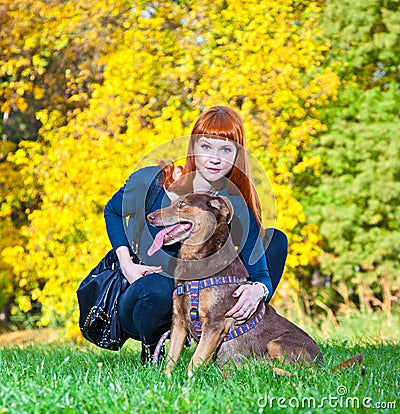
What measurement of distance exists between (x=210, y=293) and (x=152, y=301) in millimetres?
505

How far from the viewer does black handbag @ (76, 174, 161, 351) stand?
343cm

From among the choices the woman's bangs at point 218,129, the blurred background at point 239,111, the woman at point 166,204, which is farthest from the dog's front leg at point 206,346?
the blurred background at point 239,111

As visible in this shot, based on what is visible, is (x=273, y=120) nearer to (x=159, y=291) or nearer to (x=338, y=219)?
(x=338, y=219)

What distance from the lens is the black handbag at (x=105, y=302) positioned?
343cm

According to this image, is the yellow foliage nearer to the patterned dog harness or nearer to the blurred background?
the blurred background

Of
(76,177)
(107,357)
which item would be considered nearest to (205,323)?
(107,357)

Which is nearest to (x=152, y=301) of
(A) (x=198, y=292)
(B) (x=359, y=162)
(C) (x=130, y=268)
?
(C) (x=130, y=268)

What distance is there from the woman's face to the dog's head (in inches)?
14.5

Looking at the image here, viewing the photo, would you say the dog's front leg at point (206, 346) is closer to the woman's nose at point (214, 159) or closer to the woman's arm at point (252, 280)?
the woman's arm at point (252, 280)

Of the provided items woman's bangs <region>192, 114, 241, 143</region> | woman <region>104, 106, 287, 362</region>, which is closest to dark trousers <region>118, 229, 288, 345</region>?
woman <region>104, 106, 287, 362</region>

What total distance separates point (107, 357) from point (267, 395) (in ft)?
6.93

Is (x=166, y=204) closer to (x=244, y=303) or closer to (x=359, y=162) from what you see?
(x=244, y=303)

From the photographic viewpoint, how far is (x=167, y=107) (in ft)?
24.0

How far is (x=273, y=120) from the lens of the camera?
24.3ft
